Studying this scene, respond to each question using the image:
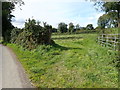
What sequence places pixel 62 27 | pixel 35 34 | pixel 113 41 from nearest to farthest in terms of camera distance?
pixel 113 41
pixel 35 34
pixel 62 27

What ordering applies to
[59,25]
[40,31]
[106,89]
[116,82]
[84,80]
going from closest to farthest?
[106,89] < [116,82] < [84,80] < [40,31] < [59,25]

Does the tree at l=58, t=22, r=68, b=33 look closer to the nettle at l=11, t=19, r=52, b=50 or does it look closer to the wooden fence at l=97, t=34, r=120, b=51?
the nettle at l=11, t=19, r=52, b=50

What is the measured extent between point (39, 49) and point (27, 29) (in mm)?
4440

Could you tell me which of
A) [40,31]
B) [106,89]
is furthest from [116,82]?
[40,31]

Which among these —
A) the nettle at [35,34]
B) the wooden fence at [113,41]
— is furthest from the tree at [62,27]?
the wooden fence at [113,41]

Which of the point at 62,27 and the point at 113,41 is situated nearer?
the point at 113,41

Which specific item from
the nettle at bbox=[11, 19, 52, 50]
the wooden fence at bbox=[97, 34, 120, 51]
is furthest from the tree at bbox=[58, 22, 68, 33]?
the wooden fence at bbox=[97, 34, 120, 51]

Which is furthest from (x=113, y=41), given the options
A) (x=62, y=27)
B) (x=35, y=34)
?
(x=62, y=27)

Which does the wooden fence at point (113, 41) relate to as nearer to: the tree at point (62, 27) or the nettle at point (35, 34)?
the nettle at point (35, 34)

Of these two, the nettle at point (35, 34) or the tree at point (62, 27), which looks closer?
the nettle at point (35, 34)

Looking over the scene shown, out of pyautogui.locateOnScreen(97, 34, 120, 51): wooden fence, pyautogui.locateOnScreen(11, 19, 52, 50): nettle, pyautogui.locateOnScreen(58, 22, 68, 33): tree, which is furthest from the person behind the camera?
pyautogui.locateOnScreen(58, 22, 68, 33): tree

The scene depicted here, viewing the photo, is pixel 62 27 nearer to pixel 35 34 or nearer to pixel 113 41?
pixel 35 34

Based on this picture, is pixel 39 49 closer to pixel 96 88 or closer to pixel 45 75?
pixel 45 75

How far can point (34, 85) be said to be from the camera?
254 inches
